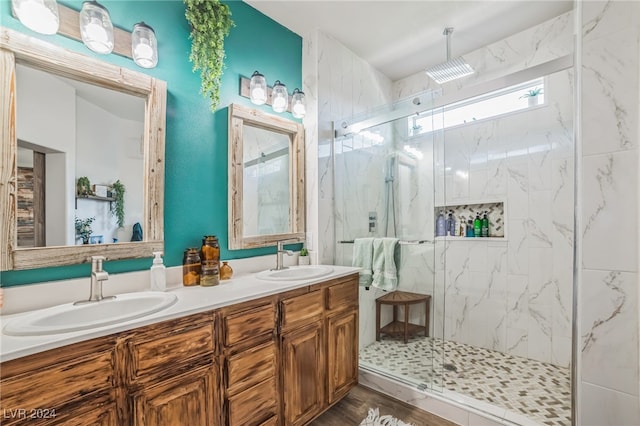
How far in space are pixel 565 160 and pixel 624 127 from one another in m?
1.45

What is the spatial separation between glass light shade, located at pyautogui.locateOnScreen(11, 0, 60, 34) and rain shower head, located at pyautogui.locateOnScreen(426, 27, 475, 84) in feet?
8.43

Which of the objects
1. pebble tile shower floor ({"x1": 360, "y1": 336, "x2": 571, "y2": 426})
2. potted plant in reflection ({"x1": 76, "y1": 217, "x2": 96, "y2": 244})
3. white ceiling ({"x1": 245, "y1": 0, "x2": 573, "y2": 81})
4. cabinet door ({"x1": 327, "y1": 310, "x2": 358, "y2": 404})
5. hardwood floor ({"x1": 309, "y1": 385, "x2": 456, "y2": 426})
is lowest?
hardwood floor ({"x1": 309, "y1": 385, "x2": 456, "y2": 426})

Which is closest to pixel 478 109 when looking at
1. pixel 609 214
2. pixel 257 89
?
pixel 609 214

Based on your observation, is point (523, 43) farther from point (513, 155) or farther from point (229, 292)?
point (229, 292)

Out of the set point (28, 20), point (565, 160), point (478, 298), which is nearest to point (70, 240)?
point (28, 20)

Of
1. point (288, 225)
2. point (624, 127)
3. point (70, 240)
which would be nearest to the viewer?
point (624, 127)

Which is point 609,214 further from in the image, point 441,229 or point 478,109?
point 478,109

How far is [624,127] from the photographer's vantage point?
1.17 m

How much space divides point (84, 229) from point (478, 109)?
10.6 ft

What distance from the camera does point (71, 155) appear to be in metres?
1.34

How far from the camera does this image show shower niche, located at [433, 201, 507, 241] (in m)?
2.74

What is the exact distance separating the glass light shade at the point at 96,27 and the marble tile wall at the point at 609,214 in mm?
2095

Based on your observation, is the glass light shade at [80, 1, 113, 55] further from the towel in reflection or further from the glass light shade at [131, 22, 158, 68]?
the towel in reflection

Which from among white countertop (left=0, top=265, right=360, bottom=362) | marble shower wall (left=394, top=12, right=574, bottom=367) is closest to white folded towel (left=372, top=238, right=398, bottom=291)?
white countertop (left=0, top=265, right=360, bottom=362)
